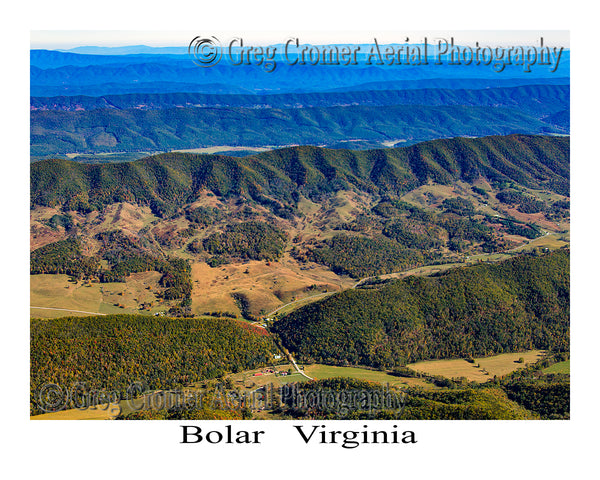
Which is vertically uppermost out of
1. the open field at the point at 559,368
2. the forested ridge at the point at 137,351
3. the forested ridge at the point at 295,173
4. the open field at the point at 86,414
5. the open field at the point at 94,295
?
the forested ridge at the point at 295,173

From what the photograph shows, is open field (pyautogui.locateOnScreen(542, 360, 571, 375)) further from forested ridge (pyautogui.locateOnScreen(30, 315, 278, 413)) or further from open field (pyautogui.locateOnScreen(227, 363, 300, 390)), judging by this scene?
forested ridge (pyautogui.locateOnScreen(30, 315, 278, 413))

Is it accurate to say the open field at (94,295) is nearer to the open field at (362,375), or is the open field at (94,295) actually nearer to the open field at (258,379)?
the open field at (258,379)

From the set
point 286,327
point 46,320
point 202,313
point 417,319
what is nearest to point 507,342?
point 417,319

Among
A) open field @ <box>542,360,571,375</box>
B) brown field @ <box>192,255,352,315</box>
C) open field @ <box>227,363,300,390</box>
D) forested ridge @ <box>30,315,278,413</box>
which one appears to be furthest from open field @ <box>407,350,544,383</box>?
brown field @ <box>192,255,352,315</box>

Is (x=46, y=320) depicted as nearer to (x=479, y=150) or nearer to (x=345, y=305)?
(x=345, y=305)

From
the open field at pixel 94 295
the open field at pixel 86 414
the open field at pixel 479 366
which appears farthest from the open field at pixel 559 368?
the open field at pixel 94 295

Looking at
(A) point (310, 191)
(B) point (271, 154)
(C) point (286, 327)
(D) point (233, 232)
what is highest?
(B) point (271, 154)
